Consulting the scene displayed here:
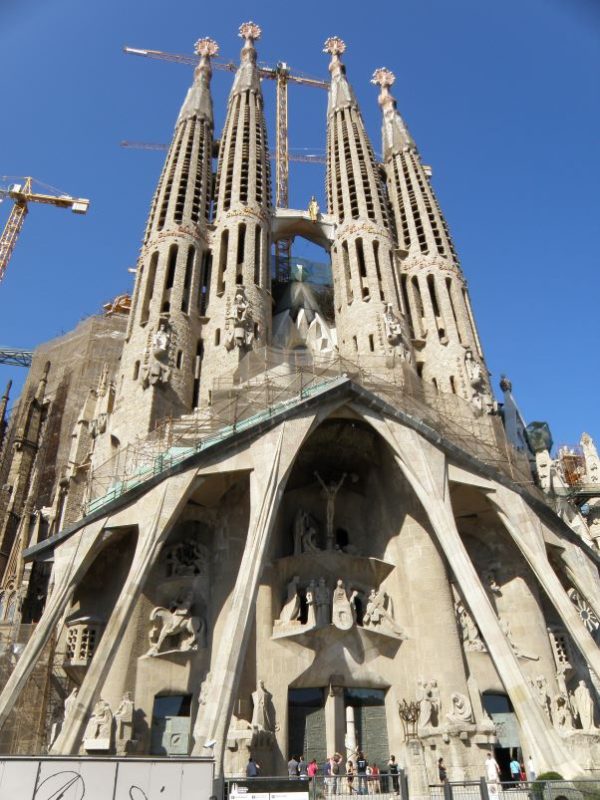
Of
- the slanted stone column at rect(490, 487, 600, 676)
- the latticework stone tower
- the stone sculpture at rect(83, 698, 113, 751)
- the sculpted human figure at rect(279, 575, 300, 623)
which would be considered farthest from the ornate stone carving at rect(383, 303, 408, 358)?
the stone sculpture at rect(83, 698, 113, 751)

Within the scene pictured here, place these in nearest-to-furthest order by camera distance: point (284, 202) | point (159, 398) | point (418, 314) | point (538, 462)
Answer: point (159, 398) → point (418, 314) → point (538, 462) → point (284, 202)

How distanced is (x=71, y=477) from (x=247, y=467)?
812 cm

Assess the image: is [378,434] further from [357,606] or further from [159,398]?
[159,398]

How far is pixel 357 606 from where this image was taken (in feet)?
59.7

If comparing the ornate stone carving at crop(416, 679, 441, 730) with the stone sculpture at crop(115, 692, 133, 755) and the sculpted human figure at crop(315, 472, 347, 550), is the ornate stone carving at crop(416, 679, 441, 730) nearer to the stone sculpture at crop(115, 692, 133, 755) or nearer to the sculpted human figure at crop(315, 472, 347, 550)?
the sculpted human figure at crop(315, 472, 347, 550)

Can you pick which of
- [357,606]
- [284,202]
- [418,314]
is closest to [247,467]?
[357,606]

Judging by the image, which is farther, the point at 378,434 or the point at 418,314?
the point at 418,314

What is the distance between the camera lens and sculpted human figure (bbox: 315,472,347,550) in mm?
19281

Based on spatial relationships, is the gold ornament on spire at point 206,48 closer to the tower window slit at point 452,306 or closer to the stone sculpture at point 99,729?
the tower window slit at point 452,306

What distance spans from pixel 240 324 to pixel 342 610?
34.2 ft

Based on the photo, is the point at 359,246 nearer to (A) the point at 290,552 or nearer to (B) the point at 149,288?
(B) the point at 149,288

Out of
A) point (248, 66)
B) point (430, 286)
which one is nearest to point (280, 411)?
point (430, 286)

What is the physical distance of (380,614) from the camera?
17781mm

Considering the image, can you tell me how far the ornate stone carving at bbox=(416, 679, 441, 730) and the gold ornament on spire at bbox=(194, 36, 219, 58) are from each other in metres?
34.2
